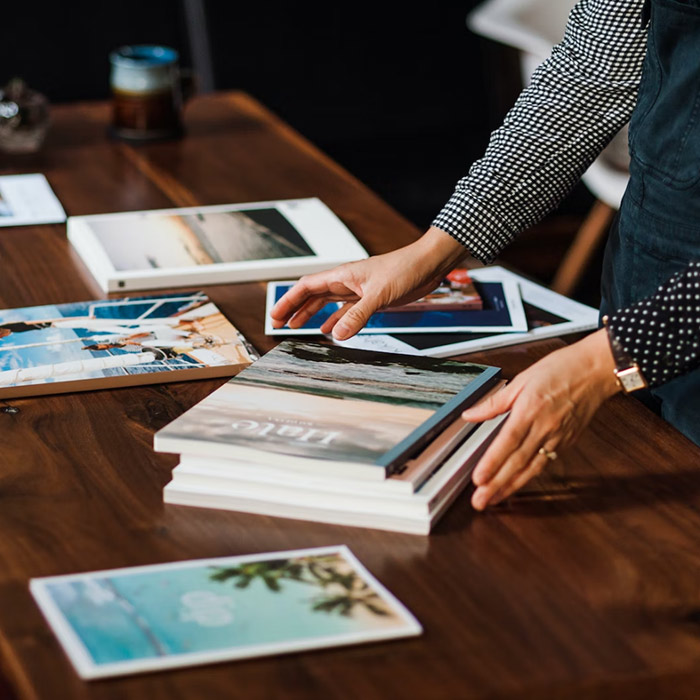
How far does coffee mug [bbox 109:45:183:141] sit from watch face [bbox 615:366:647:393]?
1306 mm

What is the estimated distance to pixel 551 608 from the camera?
0.76 metres

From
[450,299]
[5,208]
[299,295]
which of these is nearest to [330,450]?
[299,295]

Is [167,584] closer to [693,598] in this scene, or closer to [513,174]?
[693,598]

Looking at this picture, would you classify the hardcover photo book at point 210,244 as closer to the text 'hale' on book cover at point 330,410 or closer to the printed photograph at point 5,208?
the printed photograph at point 5,208

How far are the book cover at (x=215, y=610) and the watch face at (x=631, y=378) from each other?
0.89ft

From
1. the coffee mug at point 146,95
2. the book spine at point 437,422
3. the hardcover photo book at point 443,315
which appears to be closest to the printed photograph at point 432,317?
the hardcover photo book at point 443,315

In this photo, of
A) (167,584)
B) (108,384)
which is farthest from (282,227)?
(167,584)

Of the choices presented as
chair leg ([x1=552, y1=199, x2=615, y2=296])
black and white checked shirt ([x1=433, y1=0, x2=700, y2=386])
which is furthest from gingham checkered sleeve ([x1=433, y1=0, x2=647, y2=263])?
chair leg ([x1=552, y1=199, x2=615, y2=296])

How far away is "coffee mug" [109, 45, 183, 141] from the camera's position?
1.96m

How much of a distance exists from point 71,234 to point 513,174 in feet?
2.05

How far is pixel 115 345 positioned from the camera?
114 centimetres

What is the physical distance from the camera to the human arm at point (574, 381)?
857 millimetres

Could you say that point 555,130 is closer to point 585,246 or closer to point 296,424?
point 296,424

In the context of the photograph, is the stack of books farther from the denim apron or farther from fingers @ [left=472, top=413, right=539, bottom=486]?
the denim apron
